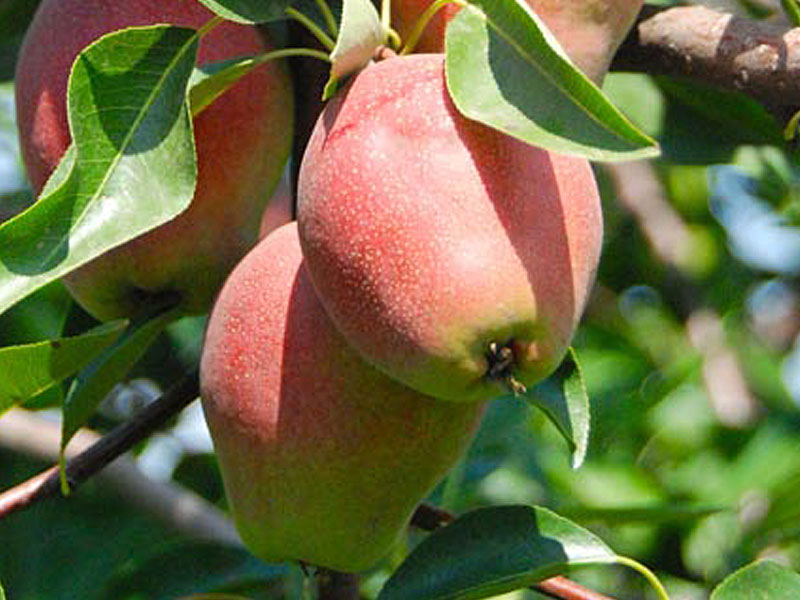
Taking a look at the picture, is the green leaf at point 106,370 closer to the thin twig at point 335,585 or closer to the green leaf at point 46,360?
the green leaf at point 46,360

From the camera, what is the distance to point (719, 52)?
3.70 feet

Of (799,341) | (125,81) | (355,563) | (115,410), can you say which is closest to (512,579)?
(355,563)

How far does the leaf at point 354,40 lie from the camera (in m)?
0.94

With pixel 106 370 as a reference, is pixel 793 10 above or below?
above

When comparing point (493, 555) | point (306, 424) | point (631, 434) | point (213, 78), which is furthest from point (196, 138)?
point (631, 434)

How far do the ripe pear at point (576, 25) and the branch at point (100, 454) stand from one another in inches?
10.8

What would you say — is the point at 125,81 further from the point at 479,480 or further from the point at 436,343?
the point at 479,480

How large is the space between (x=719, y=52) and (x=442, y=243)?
346mm

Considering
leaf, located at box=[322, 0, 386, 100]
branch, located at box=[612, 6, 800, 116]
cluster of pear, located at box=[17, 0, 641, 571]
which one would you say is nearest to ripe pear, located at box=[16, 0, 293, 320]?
cluster of pear, located at box=[17, 0, 641, 571]

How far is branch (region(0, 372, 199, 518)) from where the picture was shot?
111 cm

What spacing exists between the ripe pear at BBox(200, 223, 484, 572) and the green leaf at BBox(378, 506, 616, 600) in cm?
5

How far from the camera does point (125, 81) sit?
1011 millimetres

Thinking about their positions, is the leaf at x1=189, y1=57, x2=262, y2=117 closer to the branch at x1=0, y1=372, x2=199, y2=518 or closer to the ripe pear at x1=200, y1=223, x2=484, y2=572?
the ripe pear at x1=200, y1=223, x2=484, y2=572

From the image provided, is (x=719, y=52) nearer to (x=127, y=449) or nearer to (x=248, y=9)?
(x=248, y=9)
